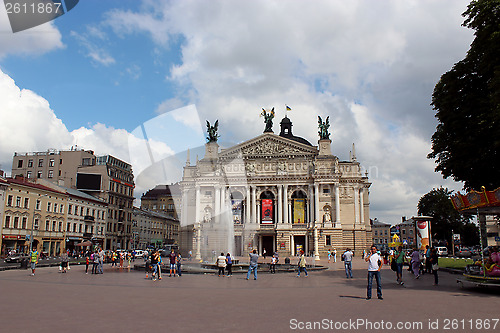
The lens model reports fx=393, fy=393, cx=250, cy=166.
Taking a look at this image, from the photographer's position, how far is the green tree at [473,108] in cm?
2316

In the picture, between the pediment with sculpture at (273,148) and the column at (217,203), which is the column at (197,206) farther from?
the pediment with sculpture at (273,148)

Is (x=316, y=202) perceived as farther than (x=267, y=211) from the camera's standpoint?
No

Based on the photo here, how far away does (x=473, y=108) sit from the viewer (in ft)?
82.3

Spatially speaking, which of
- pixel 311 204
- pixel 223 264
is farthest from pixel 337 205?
pixel 223 264

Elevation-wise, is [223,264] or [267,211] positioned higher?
[267,211]

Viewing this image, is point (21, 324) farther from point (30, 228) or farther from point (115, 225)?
point (115, 225)

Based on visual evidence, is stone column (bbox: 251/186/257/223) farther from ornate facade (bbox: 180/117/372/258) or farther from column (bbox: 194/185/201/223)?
column (bbox: 194/185/201/223)

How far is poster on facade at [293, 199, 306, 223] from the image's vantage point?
72125 millimetres

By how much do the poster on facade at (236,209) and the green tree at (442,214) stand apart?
3980 cm

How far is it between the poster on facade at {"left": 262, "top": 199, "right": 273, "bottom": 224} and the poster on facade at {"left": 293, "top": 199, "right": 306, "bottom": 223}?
4.35 m

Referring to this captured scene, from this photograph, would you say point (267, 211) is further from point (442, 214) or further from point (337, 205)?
point (442, 214)

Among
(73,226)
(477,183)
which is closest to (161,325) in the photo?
(477,183)

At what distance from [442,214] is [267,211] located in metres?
36.3

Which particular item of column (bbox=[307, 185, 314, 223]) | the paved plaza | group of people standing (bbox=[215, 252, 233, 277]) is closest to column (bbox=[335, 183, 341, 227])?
column (bbox=[307, 185, 314, 223])
